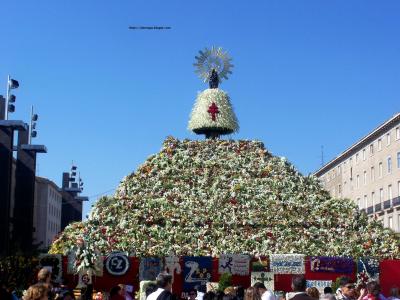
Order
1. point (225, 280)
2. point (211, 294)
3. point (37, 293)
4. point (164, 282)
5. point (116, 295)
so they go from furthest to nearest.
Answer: point (225, 280) < point (211, 294) < point (116, 295) < point (164, 282) < point (37, 293)

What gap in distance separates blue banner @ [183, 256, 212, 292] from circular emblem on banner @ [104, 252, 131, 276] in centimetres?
233

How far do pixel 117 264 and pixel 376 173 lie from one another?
42797mm

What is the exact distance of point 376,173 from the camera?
66.9 m

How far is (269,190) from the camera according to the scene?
38.3 metres

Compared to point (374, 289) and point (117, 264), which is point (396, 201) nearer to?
point (117, 264)

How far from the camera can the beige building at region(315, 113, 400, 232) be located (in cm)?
6156

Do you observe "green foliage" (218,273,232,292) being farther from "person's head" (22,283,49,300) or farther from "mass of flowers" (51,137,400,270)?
"person's head" (22,283,49,300)

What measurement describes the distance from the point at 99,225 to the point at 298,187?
10.9 meters

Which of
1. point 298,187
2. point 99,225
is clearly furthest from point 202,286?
point 298,187

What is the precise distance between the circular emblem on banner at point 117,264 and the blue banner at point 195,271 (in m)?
2.33

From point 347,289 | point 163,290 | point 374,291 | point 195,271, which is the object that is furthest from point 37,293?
point 195,271

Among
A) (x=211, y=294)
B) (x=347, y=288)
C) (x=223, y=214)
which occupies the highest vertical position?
(x=223, y=214)

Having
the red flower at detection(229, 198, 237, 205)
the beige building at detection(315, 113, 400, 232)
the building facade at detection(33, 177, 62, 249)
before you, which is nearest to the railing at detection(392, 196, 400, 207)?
the beige building at detection(315, 113, 400, 232)

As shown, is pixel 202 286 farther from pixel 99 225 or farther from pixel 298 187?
pixel 298 187
